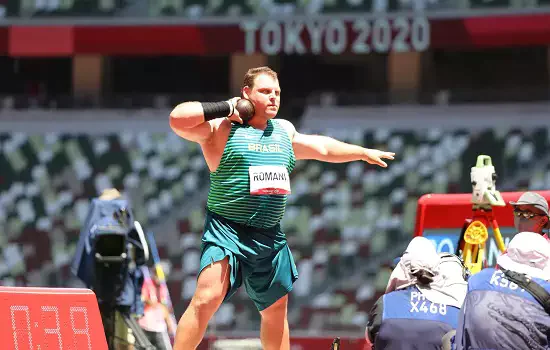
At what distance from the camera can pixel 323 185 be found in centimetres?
1373

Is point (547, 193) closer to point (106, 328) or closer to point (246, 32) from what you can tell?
point (106, 328)

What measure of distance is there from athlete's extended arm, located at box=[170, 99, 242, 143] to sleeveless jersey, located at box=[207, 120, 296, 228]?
0.46 ft

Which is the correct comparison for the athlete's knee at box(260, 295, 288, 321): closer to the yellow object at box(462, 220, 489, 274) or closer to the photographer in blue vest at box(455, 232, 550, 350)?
the photographer in blue vest at box(455, 232, 550, 350)

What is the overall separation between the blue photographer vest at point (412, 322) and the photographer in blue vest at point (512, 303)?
1.04ft

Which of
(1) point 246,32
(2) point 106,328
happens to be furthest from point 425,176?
(2) point 106,328

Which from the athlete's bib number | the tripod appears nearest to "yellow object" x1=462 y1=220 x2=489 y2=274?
the athlete's bib number

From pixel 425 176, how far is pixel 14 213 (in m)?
5.11

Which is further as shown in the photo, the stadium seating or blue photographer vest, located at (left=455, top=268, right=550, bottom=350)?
the stadium seating

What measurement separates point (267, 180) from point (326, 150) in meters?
0.51

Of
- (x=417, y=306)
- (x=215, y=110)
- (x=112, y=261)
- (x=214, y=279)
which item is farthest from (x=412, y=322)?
(x=112, y=261)

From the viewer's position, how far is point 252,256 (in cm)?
509

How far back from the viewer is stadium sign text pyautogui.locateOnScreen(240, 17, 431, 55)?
1305 cm

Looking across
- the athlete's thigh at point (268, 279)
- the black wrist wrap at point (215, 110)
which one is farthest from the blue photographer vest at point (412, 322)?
the black wrist wrap at point (215, 110)

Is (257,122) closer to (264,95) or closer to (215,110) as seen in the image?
(264,95)
